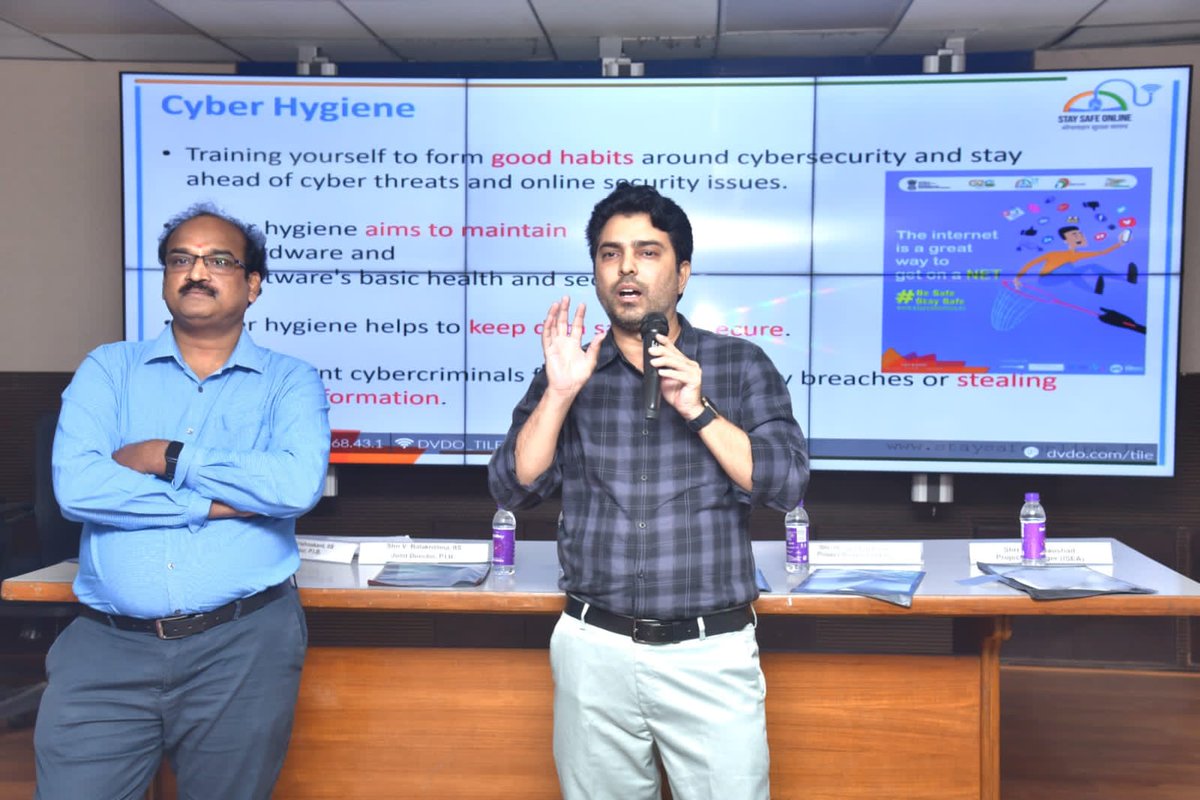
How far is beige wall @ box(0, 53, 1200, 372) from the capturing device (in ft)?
15.2

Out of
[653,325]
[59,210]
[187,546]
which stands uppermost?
[59,210]

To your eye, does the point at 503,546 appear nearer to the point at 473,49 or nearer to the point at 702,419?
the point at 702,419

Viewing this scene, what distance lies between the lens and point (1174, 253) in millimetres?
3898

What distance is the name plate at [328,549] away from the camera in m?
2.71

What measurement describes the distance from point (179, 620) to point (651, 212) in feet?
3.58

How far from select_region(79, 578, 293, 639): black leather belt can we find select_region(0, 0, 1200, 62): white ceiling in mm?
2622

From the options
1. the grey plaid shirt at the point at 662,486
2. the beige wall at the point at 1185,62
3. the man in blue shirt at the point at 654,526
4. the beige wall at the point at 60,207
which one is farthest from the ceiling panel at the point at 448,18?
the grey plaid shirt at the point at 662,486

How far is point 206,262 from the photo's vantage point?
2.00 m

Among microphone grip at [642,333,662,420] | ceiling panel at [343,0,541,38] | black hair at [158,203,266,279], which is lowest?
microphone grip at [642,333,662,420]

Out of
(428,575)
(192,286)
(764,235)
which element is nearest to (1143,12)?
(764,235)

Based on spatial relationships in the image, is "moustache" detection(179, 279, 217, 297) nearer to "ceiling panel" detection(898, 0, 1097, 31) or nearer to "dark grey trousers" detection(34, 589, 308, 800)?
"dark grey trousers" detection(34, 589, 308, 800)

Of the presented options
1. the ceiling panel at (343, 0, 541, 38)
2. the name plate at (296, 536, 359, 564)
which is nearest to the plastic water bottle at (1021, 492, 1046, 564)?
the name plate at (296, 536, 359, 564)

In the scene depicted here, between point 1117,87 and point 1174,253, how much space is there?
2.11 feet

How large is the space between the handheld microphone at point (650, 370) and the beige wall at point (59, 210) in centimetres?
353
